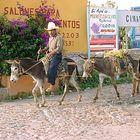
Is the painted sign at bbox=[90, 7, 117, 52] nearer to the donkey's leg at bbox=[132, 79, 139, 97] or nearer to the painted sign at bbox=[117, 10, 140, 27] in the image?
the painted sign at bbox=[117, 10, 140, 27]

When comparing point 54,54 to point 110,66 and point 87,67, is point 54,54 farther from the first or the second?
point 110,66

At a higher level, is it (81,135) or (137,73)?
(137,73)

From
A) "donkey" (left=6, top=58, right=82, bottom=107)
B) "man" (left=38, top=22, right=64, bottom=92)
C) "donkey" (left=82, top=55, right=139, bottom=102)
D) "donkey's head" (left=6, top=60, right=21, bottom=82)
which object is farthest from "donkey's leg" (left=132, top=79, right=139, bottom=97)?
"donkey's head" (left=6, top=60, right=21, bottom=82)

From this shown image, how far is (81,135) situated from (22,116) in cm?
224

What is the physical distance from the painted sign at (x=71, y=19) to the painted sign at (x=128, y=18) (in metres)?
1.77

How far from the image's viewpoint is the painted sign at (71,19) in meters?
13.9

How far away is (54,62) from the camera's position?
35.9 feet

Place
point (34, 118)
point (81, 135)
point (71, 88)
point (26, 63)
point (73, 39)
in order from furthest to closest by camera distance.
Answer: point (73, 39) → point (71, 88) → point (26, 63) → point (34, 118) → point (81, 135)

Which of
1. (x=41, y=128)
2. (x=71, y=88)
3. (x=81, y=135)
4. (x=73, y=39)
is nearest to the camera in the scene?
(x=81, y=135)

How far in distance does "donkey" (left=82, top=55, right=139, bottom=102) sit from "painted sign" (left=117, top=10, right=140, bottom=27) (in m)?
4.41

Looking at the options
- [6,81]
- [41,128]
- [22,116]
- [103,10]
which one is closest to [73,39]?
[103,10]

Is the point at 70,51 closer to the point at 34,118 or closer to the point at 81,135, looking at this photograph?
the point at 34,118

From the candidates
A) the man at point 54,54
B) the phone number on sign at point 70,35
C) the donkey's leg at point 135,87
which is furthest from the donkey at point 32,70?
the phone number on sign at point 70,35

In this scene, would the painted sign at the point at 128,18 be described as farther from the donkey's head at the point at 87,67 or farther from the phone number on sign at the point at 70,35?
the donkey's head at the point at 87,67
